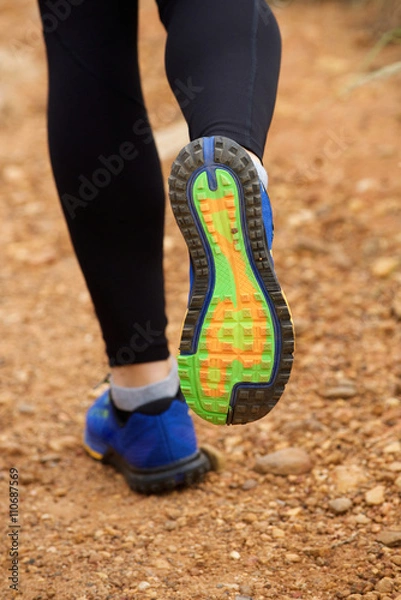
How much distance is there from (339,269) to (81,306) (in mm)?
810

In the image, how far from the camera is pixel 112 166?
1302 millimetres

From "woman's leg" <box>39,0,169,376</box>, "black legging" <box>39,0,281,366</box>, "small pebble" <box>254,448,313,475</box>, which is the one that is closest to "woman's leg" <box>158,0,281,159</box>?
"black legging" <box>39,0,281,366</box>

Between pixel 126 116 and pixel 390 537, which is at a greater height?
pixel 126 116

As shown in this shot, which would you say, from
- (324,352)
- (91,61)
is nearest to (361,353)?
(324,352)

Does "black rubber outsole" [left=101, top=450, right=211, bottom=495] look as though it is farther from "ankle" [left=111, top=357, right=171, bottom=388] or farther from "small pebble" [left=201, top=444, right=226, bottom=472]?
"ankle" [left=111, top=357, right=171, bottom=388]

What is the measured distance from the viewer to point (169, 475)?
149cm

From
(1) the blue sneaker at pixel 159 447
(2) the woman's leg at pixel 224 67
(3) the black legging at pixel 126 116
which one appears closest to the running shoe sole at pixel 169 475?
(1) the blue sneaker at pixel 159 447

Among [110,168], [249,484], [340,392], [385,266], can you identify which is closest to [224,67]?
[110,168]

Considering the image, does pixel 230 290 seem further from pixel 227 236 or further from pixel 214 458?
pixel 214 458

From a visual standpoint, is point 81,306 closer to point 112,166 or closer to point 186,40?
point 112,166

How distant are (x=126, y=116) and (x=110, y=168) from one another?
0.09 meters

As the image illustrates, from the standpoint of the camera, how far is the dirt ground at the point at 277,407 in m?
1.24

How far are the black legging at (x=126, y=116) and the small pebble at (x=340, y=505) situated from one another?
0.39 meters

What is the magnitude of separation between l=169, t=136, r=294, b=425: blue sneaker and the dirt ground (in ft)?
1.11
